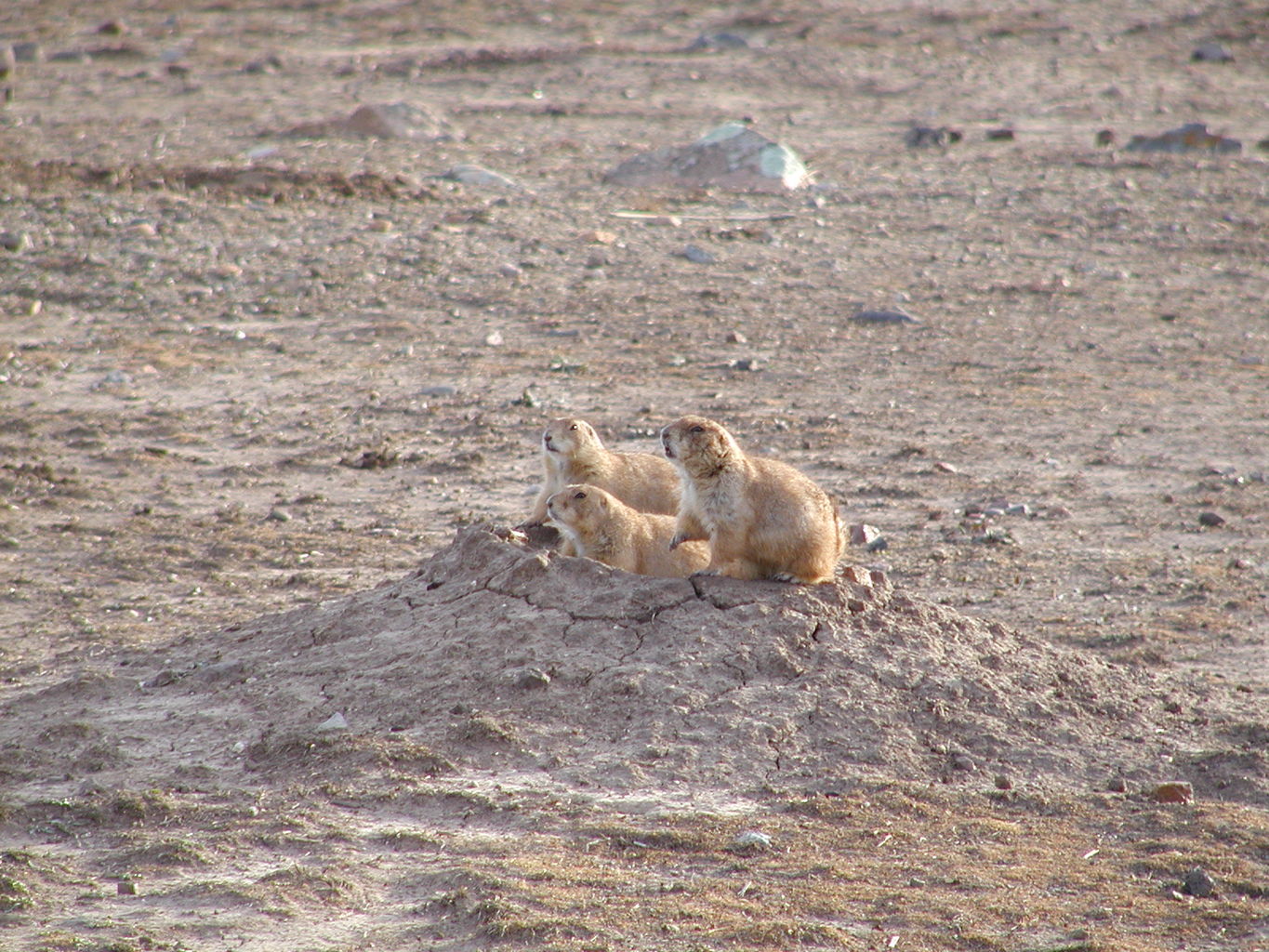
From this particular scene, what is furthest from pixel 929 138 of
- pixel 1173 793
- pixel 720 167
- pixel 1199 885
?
pixel 1199 885

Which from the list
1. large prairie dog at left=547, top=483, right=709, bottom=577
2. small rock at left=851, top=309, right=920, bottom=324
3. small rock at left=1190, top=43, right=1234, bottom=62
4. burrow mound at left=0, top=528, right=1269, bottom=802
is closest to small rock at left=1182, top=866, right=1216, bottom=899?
burrow mound at left=0, top=528, right=1269, bottom=802

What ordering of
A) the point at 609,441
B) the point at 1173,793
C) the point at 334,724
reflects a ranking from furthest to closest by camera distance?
the point at 609,441 < the point at 334,724 < the point at 1173,793

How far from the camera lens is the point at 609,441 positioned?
1005cm

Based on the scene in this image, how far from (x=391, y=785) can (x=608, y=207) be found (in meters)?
11.4

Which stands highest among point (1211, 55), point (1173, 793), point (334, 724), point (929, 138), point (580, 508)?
point (1211, 55)

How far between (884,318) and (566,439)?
616 cm

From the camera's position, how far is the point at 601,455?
7.57 m

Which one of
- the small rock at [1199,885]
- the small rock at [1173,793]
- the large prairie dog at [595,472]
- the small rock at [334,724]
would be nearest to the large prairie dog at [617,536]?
the large prairie dog at [595,472]

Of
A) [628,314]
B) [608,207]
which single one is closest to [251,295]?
[628,314]

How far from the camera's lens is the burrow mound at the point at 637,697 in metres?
5.57

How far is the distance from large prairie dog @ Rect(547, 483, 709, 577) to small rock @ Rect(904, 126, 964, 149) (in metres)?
13.7

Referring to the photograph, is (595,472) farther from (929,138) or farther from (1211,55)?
(1211,55)

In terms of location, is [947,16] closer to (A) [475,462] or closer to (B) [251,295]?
(B) [251,295]

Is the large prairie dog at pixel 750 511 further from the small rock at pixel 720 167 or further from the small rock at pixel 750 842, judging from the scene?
the small rock at pixel 720 167
